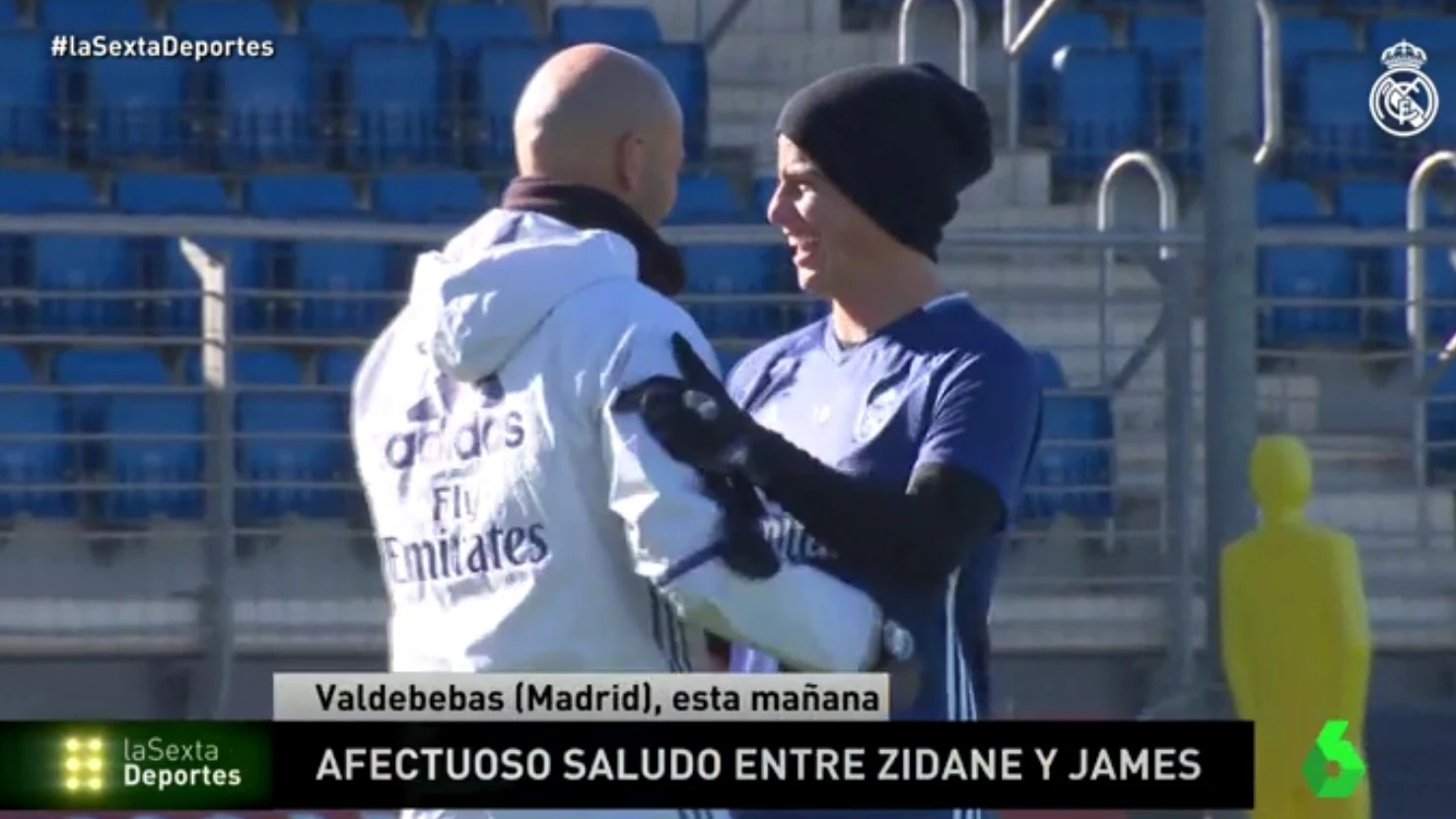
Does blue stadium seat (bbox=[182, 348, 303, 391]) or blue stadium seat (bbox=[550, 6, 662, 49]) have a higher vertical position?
blue stadium seat (bbox=[550, 6, 662, 49])

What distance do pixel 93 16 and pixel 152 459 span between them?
1517 mm

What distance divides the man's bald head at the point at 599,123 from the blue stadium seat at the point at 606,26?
3.60m

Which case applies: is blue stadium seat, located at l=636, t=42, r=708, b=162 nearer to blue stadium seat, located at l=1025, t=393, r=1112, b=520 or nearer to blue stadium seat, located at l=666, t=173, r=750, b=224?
blue stadium seat, located at l=666, t=173, r=750, b=224

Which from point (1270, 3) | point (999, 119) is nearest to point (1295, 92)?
point (1270, 3)

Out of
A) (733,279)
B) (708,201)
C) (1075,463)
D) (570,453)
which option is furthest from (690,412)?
(708,201)

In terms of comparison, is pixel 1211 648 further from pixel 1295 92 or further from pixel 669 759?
pixel 1295 92

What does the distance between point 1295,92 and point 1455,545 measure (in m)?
1.26

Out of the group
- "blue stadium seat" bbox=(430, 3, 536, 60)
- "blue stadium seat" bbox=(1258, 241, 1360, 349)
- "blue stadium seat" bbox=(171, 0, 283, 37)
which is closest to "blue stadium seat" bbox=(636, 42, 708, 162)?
"blue stadium seat" bbox=(430, 3, 536, 60)

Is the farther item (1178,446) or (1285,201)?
(1285,201)

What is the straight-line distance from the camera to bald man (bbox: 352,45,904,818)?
156 centimetres

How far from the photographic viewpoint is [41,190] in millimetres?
4793

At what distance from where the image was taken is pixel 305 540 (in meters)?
3.77

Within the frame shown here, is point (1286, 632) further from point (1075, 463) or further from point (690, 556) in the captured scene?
point (690, 556)

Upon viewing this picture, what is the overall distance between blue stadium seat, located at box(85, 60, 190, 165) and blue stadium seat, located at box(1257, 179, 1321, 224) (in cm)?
201
